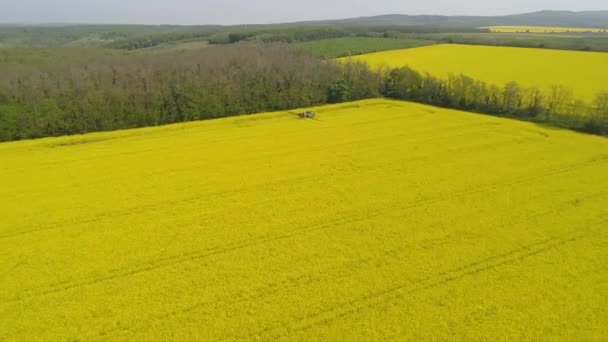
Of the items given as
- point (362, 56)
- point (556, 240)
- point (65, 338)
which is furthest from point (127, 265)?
point (362, 56)

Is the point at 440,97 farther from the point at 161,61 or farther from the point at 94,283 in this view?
the point at 94,283

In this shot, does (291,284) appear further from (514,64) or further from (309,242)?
(514,64)

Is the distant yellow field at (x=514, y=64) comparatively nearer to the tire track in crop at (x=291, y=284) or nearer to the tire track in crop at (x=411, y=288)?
the tire track in crop at (x=411, y=288)

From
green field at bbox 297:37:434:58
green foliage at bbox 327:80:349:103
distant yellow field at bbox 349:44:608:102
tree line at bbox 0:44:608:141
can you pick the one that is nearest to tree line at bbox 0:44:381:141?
tree line at bbox 0:44:608:141

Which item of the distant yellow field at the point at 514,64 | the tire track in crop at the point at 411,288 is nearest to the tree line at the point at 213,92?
the distant yellow field at the point at 514,64

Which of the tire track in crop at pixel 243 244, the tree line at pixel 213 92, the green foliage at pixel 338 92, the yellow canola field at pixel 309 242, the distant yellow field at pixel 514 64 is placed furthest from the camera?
the green foliage at pixel 338 92

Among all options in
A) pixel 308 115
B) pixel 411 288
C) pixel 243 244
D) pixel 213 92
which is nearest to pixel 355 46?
pixel 308 115
